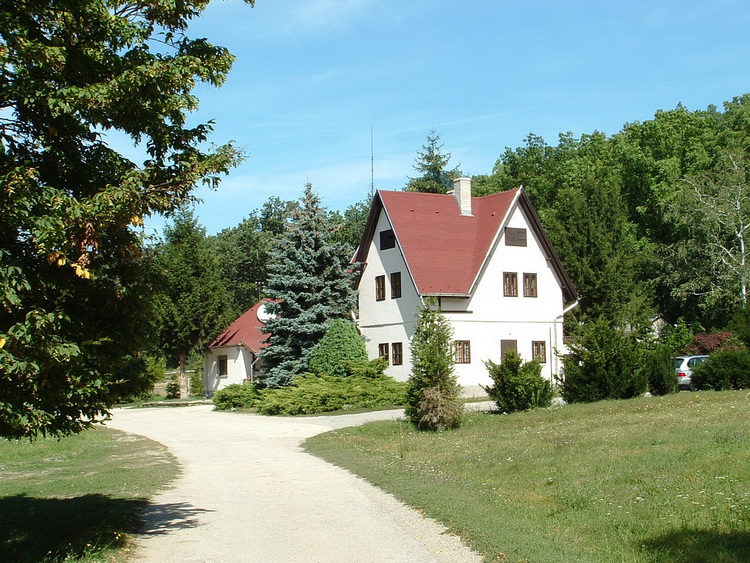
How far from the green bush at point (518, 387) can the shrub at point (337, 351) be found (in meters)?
11.9

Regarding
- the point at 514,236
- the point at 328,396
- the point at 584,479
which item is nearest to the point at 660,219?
the point at 514,236

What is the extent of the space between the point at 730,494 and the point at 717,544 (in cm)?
229

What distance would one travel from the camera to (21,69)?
26.7 ft

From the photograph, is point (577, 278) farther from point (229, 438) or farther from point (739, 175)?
point (229, 438)

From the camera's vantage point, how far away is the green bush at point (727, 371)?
89.9 ft

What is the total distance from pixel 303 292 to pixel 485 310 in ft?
29.1

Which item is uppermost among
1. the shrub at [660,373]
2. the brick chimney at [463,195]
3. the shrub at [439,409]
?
the brick chimney at [463,195]

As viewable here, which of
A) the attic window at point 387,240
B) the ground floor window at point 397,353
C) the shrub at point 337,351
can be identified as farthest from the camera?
the attic window at point 387,240

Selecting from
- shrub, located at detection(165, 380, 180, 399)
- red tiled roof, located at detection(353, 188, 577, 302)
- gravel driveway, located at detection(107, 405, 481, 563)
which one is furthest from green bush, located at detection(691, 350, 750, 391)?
shrub, located at detection(165, 380, 180, 399)

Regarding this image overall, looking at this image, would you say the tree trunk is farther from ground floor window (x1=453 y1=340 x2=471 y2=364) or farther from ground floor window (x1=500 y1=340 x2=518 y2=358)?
ground floor window (x1=500 y1=340 x2=518 y2=358)

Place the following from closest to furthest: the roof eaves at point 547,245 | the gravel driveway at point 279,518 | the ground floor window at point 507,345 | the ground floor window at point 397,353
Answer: the gravel driveway at point 279,518 → the ground floor window at point 397,353 → the ground floor window at point 507,345 → the roof eaves at point 547,245

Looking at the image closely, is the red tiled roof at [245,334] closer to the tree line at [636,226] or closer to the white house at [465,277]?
the tree line at [636,226]

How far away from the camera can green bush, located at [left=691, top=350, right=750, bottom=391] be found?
27.4 meters

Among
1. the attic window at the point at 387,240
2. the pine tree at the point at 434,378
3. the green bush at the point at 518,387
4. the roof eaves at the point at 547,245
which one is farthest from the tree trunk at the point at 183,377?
the pine tree at the point at 434,378
